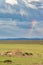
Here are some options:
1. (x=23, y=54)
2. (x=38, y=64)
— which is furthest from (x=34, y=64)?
(x=23, y=54)

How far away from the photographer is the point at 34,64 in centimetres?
3316

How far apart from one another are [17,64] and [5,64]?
55.0 inches

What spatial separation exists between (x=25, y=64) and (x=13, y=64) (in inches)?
56.1

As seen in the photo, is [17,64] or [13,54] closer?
[17,64]

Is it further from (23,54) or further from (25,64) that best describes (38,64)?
(23,54)

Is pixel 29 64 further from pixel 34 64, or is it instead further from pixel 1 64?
pixel 1 64

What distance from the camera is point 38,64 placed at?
32906 millimetres

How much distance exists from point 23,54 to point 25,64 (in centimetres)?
1444

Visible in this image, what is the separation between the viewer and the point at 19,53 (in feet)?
160

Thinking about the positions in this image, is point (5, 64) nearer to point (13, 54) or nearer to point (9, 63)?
point (9, 63)

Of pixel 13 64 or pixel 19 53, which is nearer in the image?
pixel 13 64

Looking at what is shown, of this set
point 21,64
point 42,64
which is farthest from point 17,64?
point 42,64

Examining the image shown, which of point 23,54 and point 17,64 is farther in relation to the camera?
point 23,54

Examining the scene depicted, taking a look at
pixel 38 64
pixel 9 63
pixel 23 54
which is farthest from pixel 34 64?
pixel 23 54
